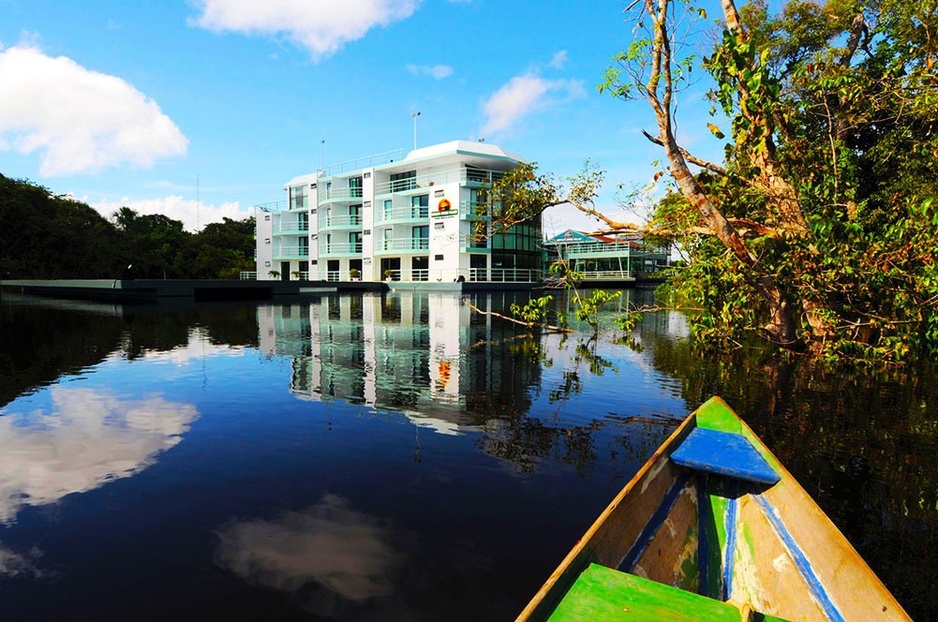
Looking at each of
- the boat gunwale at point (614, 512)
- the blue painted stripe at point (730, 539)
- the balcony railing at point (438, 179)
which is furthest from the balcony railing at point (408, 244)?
the blue painted stripe at point (730, 539)

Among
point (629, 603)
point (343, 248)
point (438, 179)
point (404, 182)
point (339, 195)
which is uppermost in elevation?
point (404, 182)

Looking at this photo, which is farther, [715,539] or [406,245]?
[406,245]

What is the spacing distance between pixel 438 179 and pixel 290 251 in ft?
71.6

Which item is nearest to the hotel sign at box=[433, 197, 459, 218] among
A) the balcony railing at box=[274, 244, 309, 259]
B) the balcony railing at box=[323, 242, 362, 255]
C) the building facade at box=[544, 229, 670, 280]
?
the balcony railing at box=[323, 242, 362, 255]

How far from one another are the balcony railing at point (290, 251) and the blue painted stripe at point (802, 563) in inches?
2261

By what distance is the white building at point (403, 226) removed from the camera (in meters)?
43.8

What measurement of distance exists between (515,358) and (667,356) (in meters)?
3.56

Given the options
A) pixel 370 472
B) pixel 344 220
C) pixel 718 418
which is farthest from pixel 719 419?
pixel 344 220

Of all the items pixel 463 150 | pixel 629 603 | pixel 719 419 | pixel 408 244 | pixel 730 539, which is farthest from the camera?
pixel 408 244

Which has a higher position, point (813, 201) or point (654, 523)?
point (813, 201)

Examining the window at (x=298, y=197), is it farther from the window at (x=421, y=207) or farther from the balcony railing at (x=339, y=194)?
the window at (x=421, y=207)

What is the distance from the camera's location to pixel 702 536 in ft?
10.2

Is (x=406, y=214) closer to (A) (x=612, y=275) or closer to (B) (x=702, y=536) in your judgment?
(A) (x=612, y=275)

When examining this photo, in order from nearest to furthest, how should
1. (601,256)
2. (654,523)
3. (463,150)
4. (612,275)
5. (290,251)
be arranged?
(654,523)
(463,150)
(612,275)
(601,256)
(290,251)
